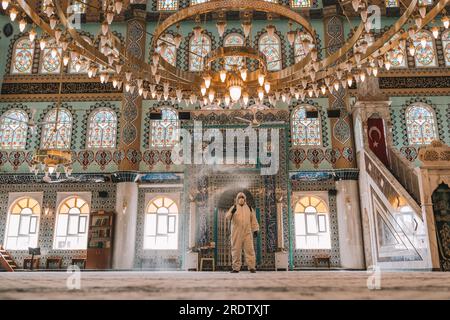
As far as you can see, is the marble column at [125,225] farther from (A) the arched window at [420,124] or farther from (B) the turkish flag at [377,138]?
(A) the arched window at [420,124]

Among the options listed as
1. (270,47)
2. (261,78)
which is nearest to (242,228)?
(261,78)

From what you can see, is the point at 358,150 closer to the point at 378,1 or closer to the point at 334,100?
the point at 334,100

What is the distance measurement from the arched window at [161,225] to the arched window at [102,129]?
242cm

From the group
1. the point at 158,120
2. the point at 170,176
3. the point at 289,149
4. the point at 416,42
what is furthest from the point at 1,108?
the point at 416,42

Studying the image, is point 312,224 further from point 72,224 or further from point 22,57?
point 22,57

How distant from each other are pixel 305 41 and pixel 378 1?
33.4 ft

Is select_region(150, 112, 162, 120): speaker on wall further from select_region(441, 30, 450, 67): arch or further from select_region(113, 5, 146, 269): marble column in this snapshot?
select_region(441, 30, 450, 67): arch

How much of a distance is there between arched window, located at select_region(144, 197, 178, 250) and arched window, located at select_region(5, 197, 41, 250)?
348 centimetres

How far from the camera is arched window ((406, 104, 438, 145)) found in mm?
11836

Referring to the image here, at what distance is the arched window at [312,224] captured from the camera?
452 inches

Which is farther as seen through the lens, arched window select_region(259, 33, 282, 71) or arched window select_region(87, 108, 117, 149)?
arched window select_region(259, 33, 282, 71)

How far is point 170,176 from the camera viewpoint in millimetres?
11625

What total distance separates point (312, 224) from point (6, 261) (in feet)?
29.0

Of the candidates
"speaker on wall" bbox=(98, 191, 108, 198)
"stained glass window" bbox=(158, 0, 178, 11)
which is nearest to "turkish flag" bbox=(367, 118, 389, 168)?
"stained glass window" bbox=(158, 0, 178, 11)
